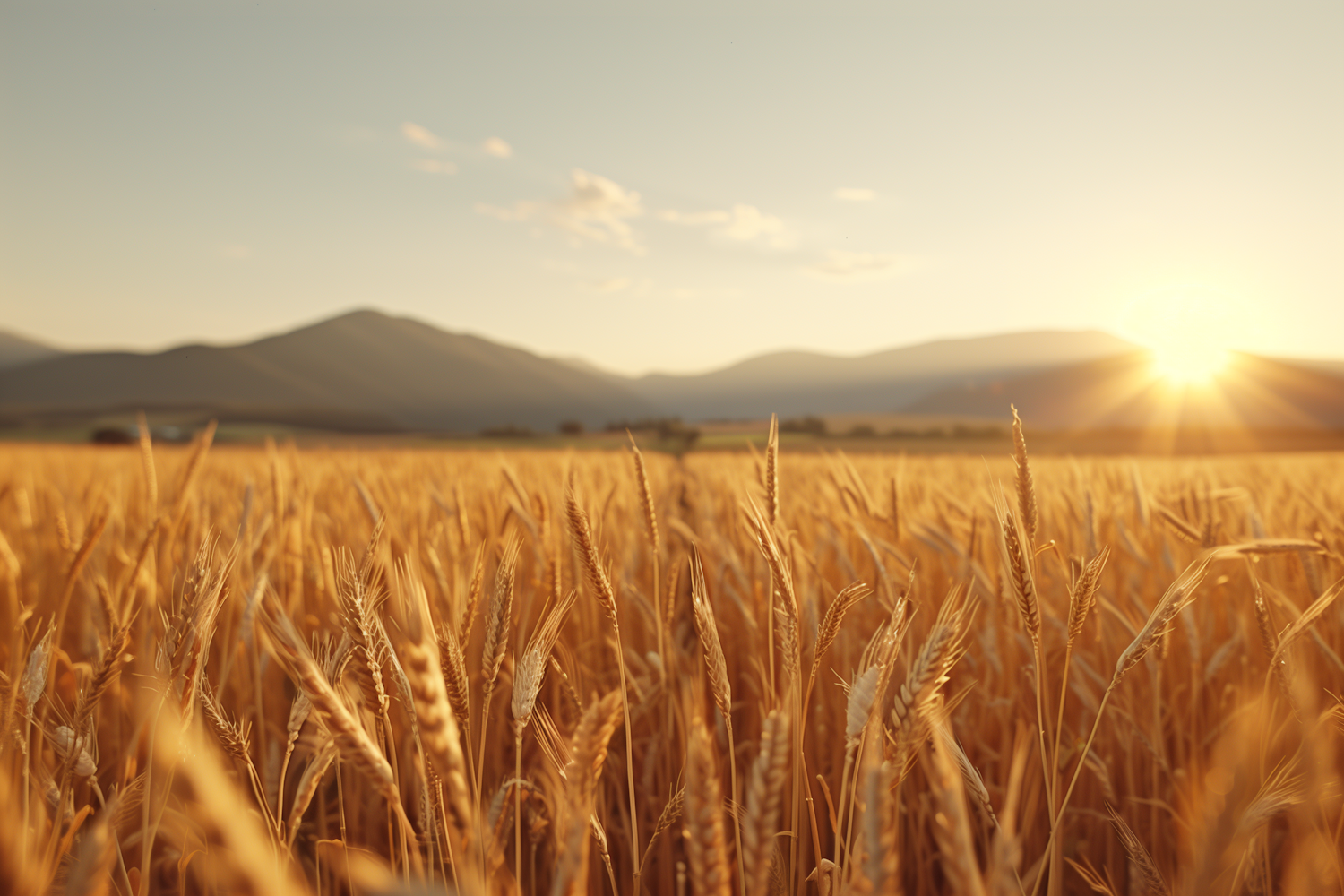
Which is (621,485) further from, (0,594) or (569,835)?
(569,835)

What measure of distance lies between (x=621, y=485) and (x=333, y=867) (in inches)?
74.7

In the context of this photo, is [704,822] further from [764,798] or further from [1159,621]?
[1159,621]

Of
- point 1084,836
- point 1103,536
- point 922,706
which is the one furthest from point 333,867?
point 1103,536

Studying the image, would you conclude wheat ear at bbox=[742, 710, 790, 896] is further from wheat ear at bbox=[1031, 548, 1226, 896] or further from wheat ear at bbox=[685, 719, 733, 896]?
wheat ear at bbox=[1031, 548, 1226, 896]

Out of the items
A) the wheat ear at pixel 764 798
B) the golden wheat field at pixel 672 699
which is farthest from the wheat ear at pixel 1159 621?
the wheat ear at pixel 764 798

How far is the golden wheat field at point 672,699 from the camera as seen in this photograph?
1.40ft

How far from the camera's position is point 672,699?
4.14 feet

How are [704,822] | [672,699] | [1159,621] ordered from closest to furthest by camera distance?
[704,822] → [1159,621] → [672,699]

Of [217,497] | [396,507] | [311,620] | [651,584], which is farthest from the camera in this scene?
[217,497]

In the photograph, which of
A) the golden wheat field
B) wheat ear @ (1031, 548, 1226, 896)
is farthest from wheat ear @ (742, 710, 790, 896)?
wheat ear @ (1031, 548, 1226, 896)

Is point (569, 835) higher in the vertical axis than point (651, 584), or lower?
higher

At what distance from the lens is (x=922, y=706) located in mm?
549

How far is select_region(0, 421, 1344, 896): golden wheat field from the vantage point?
426 millimetres

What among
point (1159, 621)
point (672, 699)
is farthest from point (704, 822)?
point (672, 699)
